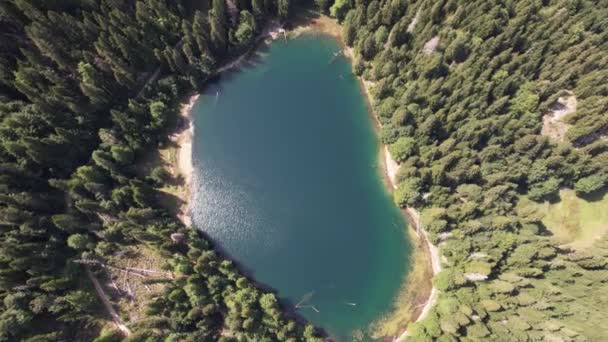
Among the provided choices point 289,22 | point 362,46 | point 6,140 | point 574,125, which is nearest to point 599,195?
point 574,125

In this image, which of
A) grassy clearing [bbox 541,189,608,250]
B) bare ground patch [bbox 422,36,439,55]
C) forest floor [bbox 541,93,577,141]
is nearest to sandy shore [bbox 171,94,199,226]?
bare ground patch [bbox 422,36,439,55]

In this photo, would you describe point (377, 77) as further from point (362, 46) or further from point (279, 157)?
point (279, 157)

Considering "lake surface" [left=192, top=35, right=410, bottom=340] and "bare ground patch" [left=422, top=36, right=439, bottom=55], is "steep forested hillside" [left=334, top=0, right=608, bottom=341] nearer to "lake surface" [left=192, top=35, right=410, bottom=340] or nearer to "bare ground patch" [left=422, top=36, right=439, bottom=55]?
"bare ground patch" [left=422, top=36, right=439, bottom=55]

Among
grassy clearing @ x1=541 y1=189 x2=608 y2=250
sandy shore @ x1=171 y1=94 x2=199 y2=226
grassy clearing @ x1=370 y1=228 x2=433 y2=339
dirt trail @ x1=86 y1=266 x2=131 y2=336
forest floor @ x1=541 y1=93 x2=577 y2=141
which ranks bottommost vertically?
dirt trail @ x1=86 y1=266 x2=131 y2=336

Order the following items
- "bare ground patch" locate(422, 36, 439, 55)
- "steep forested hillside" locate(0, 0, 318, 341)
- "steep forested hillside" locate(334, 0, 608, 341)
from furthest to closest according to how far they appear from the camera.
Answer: "bare ground patch" locate(422, 36, 439, 55) → "steep forested hillside" locate(334, 0, 608, 341) → "steep forested hillside" locate(0, 0, 318, 341)

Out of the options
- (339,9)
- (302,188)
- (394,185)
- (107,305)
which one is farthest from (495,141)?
(107,305)

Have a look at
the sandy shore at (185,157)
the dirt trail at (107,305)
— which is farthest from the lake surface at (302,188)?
the dirt trail at (107,305)
